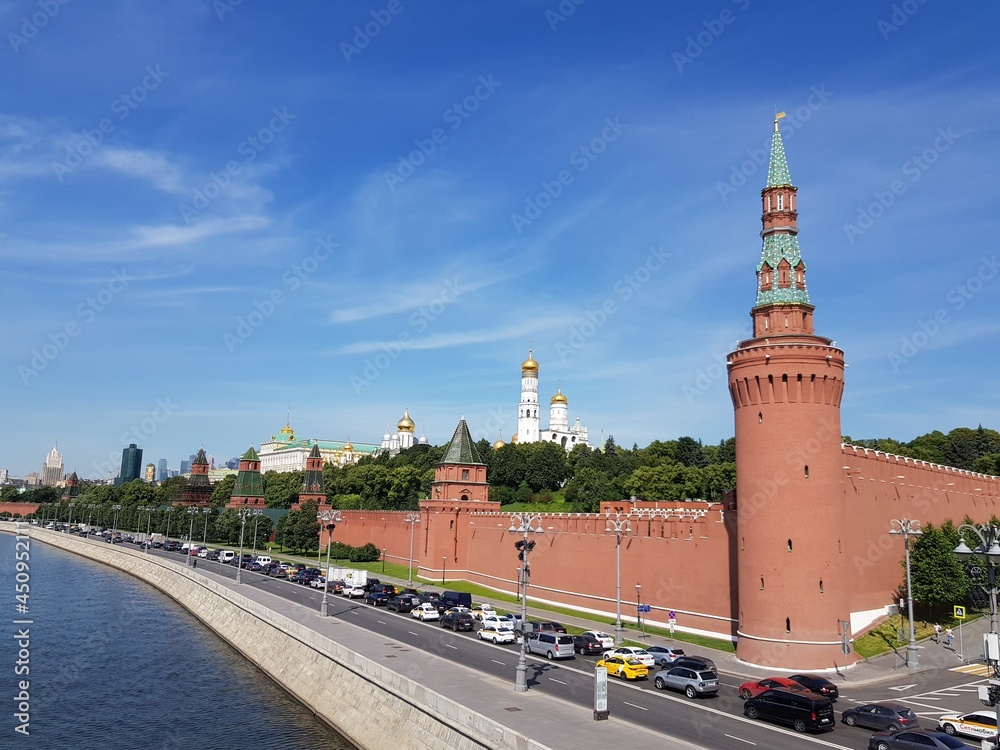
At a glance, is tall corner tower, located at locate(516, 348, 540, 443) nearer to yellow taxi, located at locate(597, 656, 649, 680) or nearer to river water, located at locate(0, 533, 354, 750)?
river water, located at locate(0, 533, 354, 750)

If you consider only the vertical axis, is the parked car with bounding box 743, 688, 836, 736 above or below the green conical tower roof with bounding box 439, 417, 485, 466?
below

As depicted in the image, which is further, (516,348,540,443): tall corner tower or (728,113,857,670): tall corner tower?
(516,348,540,443): tall corner tower

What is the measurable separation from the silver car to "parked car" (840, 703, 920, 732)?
198 inches

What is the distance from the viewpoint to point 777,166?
44.7 m

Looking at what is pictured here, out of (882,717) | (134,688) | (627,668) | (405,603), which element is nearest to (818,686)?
(882,717)

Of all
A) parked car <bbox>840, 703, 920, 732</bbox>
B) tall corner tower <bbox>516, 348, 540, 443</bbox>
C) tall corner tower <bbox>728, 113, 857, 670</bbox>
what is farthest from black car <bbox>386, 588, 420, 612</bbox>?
tall corner tower <bbox>516, 348, 540, 443</bbox>

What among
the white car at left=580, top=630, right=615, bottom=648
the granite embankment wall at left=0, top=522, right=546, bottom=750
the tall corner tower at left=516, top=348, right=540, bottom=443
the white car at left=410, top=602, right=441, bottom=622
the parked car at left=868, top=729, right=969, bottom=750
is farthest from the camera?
the tall corner tower at left=516, top=348, right=540, bottom=443

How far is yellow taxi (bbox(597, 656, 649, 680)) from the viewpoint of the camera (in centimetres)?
3341

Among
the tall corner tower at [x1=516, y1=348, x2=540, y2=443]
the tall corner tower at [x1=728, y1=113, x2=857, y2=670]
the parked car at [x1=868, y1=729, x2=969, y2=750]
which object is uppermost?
the tall corner tower at [x1=516, y1=348, x2=540, y2=443]

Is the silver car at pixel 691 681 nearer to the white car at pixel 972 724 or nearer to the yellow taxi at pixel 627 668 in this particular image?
the yellow taxi at pixel 627 668

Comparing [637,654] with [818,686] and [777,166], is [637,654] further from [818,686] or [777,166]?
[777,166]

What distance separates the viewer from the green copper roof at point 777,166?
44344mm

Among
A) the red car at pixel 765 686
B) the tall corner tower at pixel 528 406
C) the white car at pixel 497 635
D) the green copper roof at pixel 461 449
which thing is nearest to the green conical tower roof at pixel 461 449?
the green copper roof at pixel 461 449

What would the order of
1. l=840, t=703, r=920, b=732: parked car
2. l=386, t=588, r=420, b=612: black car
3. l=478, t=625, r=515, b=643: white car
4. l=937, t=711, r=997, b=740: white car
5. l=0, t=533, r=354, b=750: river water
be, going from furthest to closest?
l=386, t=588, r=420, b=612: black car < l=478, t=625, r=515, b=643: white car < l=0, t=533, r=354, b=750: river water < l=840, t=703, r=920, b=732: parked car < l=937, t=711, r=997, b=740: white car
